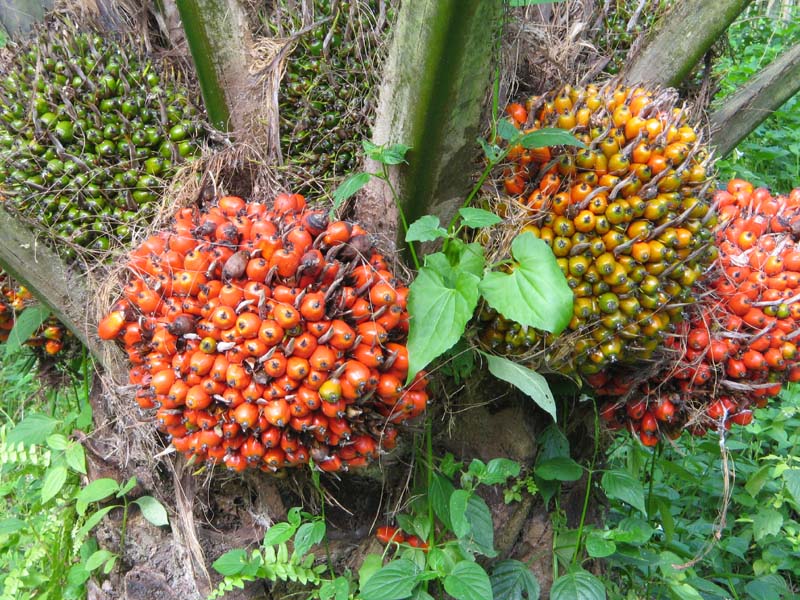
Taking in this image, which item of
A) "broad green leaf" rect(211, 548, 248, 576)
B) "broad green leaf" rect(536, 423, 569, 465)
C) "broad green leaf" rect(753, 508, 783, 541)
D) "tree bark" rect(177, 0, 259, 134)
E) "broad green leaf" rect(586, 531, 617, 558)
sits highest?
"tree bark" rect(177, 0, 259, 134)

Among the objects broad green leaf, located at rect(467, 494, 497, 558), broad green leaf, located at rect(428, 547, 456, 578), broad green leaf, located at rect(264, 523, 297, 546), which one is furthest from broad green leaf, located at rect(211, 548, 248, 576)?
broad green leaf, located at rect(467, 494, 497, 558)

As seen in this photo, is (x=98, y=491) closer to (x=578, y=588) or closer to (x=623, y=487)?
(x=578, y=588)

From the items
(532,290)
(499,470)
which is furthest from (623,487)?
(532,290)

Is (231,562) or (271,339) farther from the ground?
(271,339)

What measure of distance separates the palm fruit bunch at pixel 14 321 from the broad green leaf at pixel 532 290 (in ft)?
4.91

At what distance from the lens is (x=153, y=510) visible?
1868 mm

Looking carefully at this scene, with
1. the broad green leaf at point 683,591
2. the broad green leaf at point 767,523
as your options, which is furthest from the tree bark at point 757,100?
the broad green leaf at point 683,591

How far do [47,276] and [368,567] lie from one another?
1187 mm

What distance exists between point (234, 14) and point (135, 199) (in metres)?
0.59

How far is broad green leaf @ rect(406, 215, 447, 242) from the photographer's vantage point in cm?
142

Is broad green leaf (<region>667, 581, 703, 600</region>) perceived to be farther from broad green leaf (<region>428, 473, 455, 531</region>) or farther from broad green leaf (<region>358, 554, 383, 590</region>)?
broad green leaf (<region>358, 554, 383, 590</region>)

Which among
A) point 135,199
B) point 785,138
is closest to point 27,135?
point 135,199

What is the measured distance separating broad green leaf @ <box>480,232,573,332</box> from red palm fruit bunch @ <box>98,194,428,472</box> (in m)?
0.21

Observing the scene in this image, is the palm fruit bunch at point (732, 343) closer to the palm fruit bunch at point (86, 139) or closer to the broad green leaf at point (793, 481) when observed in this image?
the broad green leaf at point (793, 481)
